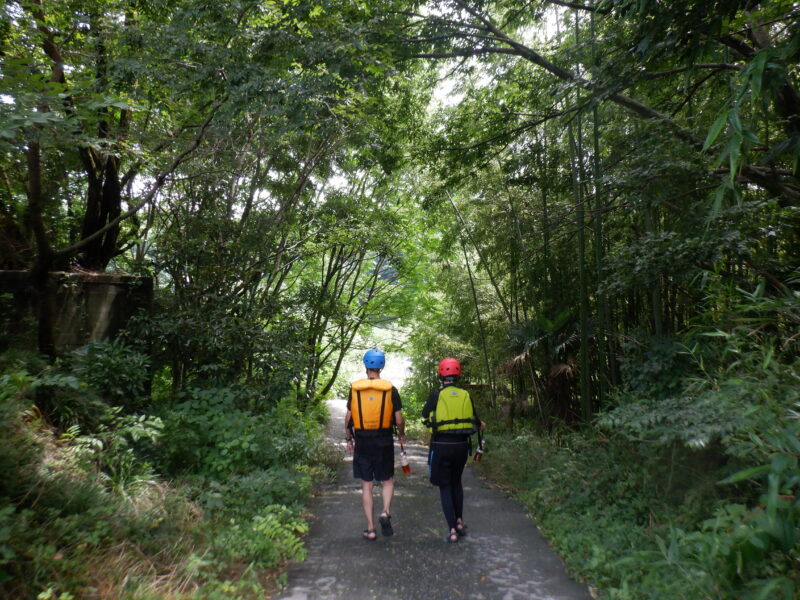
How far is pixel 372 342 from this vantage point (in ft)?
49.9

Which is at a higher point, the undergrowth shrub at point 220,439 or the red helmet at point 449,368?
the red helmet at point 449,368

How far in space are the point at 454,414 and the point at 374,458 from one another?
80 centimetres

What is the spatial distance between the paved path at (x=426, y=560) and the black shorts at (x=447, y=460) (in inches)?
20.1

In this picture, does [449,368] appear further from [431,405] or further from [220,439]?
[220,439]

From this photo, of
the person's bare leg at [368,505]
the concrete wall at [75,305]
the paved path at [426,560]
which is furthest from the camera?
the concrete wall at [75,305]

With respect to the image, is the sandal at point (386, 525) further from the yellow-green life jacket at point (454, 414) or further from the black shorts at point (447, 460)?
the yellow-green life jacket at point (454, 414)

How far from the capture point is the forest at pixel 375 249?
2934 millimetres

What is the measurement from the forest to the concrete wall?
0.30 ft

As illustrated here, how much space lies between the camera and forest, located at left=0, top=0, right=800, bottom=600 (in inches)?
115

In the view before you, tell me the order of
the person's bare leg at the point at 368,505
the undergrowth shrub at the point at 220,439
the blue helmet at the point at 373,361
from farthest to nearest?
the undergrowth shrub at the point at 220,439, the blue helmet at the point at 373,361, the person's bare leg at the point at 368,505

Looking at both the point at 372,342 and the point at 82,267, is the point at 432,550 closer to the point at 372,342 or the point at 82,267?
the point at 82,267

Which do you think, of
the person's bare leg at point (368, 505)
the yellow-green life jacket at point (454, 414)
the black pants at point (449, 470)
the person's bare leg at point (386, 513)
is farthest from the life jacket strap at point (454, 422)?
the person's bare leg at point (368, 505)

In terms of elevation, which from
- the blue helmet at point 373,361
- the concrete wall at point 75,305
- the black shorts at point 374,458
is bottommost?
the black shorts at point 374,458

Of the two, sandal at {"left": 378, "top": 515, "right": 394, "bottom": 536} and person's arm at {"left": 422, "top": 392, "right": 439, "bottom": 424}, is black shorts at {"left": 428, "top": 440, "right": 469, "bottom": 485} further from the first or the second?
sandal at {"left": 378, "top": 515, "right": 394, "bottom": 536}
